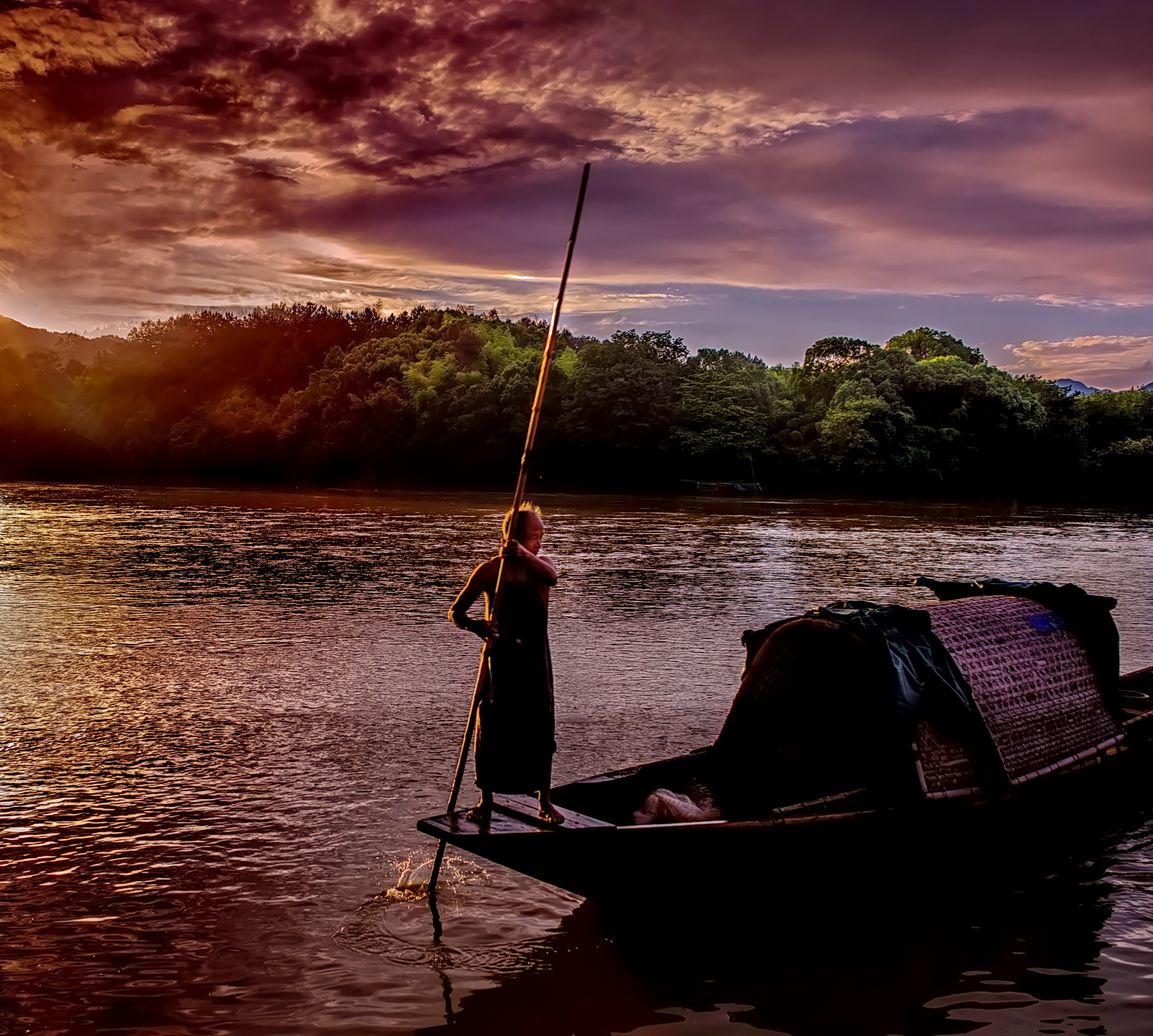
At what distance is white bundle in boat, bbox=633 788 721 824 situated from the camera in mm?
5852

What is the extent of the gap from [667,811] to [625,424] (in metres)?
65.6

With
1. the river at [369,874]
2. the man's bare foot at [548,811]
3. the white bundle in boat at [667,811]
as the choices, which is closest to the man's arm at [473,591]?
the man's bare foot at [548,811]

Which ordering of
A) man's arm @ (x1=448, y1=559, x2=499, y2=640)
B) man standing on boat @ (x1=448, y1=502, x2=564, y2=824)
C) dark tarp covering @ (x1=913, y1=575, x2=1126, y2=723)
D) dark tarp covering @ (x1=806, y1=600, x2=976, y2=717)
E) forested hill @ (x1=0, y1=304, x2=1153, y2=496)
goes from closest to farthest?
man standing on boat @ (x1=448, y1=502, x2=564, y2=824) < man's arm @ (x1=448, y1=559, x2=499, y2=640) < dark tarp covering @ (x1=806, y1=600, x2=976, y2=717) < dark tarp covering @ (x1=913, y1=575, x2=1126, y2=723) < forested hill @ (x1=0, y1=304, x2=1153, y2=496)

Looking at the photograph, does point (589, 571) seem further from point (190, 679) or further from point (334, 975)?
point (334, 975)

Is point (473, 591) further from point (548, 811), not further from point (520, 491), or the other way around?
point (548, 811)

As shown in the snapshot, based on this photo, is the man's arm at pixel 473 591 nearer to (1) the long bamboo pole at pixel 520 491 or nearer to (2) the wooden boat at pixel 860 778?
(1) the long bamboo pole at pixel 520 491

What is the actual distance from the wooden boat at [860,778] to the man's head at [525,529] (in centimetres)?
135

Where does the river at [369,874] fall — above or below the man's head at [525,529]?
below

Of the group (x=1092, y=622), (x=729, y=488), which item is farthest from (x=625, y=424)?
(x=1092, y=622)

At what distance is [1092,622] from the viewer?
7.90 metres

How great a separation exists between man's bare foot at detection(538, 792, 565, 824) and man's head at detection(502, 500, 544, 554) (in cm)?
126

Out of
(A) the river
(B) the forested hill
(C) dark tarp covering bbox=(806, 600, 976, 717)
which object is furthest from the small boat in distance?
(C) dark tarp covering bbox=(806, 600, 976, 717)

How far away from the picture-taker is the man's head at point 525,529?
→ 569 centimetres

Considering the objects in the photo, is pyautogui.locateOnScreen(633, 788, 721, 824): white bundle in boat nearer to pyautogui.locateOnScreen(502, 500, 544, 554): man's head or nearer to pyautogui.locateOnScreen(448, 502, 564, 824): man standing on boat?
pyautogui.locateOnScreen(448, 502, 564, 824): man standing on boat
